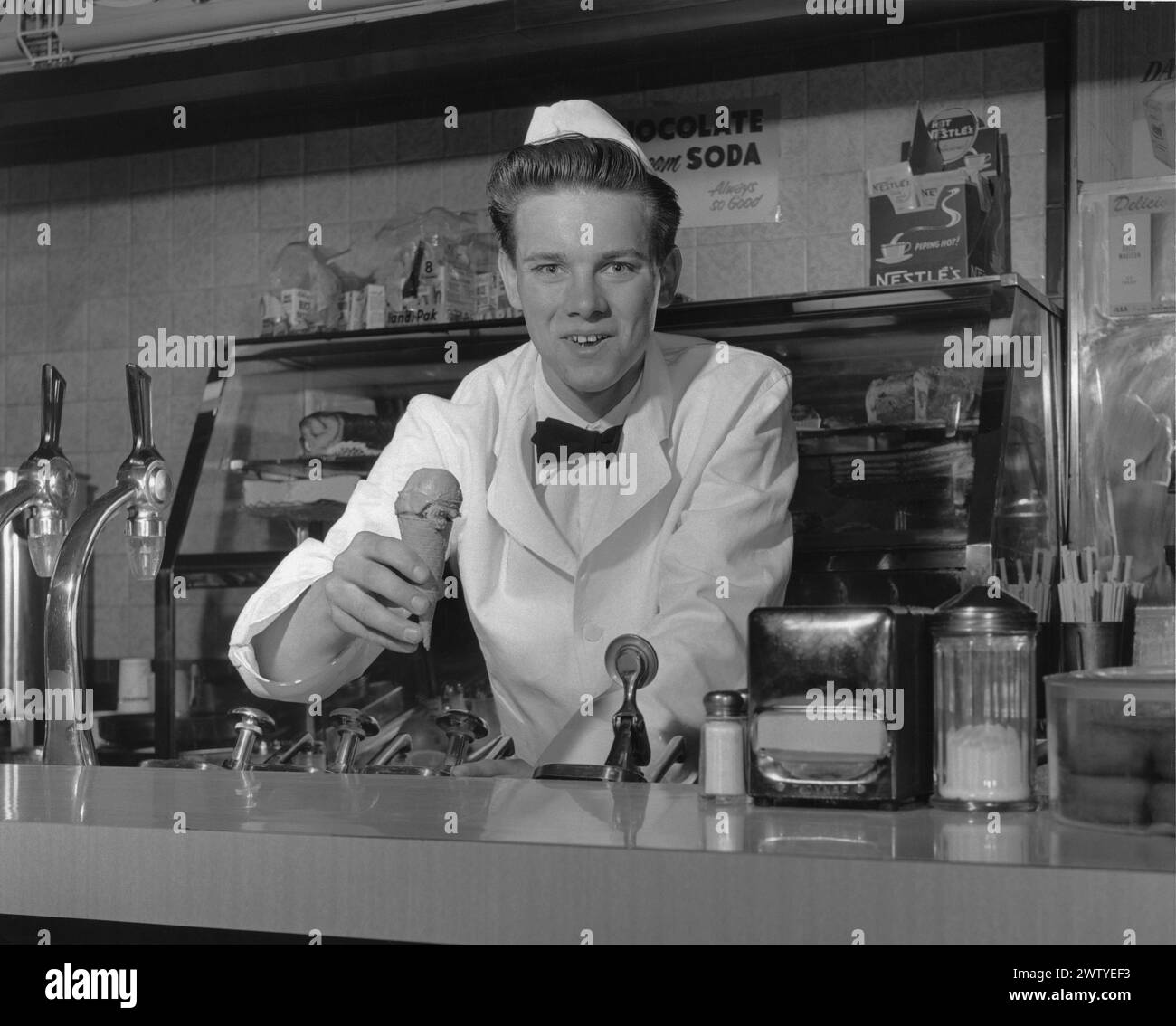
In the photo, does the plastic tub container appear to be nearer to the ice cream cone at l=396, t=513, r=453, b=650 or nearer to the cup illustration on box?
the ice cream cone at l=396, t=513, r=453, b=650

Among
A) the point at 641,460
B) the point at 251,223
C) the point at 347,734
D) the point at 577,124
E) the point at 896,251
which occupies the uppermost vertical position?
the point at 251,223

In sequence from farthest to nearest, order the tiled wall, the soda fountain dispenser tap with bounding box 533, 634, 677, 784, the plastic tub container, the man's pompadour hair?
the tiled wall
the man's pompadour hair
the soda fountain dispenser tap with bounding box 533, 634, 677, 784
the plastic tub container

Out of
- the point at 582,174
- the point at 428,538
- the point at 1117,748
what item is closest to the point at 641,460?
the point at 582,174

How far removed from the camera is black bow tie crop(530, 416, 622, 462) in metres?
2.57

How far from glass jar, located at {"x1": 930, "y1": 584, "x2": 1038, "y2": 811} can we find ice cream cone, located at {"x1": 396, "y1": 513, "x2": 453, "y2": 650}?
1.91 feet

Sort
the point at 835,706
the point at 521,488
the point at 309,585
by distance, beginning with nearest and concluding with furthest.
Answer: the point at 835,706
the point at 309,585
the point at 521,488

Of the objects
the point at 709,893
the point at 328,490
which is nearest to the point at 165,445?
the point at 328,490

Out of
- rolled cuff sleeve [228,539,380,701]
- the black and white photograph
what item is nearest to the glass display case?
the black and white photograph

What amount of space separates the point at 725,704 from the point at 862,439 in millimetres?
1941

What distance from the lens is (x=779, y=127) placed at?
3.53m

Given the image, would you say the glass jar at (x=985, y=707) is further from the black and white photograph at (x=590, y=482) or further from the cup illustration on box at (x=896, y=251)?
the cup illustration on box at (x=896, y=251)

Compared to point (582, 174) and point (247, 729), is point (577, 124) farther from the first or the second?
point (247, 729)

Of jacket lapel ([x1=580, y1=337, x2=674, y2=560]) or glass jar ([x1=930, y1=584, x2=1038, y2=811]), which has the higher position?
jacket lapel ([x1=580, y1=337, x2=674, y2=560])

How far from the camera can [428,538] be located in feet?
4.98
